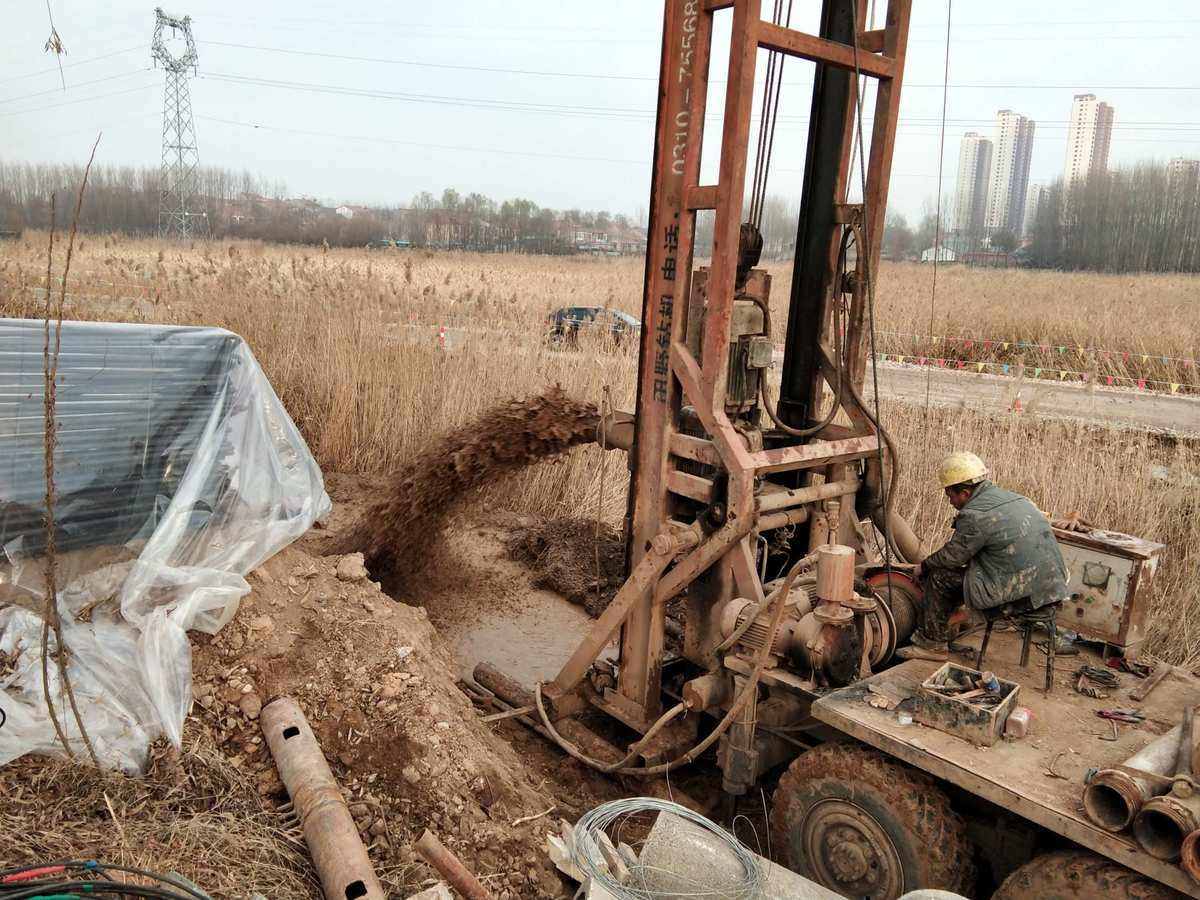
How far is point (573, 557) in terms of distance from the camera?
24.2ft

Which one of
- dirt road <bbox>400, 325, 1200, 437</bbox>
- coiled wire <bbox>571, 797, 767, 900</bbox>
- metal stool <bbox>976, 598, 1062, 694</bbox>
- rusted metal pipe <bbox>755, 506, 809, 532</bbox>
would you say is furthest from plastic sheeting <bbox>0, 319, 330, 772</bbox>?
dirt road <bbox>400, 325, 1200, 437</bbox>

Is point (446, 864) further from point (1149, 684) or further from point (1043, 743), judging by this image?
point (1149, 684)

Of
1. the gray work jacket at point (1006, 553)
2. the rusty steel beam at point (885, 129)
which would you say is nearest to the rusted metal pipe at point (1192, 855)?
the gray work jacket at point (1006, 553)

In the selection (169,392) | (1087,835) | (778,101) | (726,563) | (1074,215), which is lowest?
(1087,835)

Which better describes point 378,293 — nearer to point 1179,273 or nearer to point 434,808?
point 434,808

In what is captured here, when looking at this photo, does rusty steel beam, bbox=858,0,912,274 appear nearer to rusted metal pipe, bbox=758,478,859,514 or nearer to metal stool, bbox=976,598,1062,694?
rusted metal pipe, bbox=758,478,859,514

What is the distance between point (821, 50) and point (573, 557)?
441 centimetres

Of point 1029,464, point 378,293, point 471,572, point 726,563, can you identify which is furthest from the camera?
point 378,293

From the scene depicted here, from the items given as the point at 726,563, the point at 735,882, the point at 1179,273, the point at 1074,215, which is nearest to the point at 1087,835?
the point at 735,882

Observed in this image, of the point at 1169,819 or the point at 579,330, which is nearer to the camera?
the point at 1169,819

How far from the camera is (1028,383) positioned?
13930mm

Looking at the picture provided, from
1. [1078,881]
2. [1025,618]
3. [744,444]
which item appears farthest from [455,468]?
[1078,881]

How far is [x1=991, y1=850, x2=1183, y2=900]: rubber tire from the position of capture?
274 centimetres

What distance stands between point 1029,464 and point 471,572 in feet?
15.9
